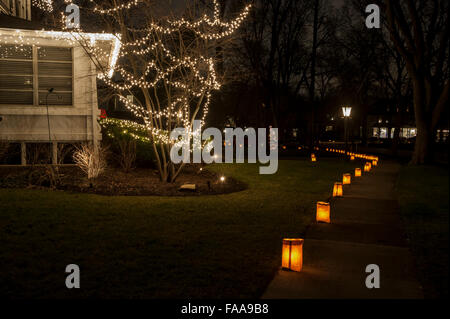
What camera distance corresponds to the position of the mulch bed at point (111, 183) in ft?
30.6

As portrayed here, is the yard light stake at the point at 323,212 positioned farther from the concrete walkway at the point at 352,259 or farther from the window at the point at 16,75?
the window at the point at 16,75

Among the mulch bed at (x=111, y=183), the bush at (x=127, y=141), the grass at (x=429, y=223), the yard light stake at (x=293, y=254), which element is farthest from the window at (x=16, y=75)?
the grass at (x=429, y=223)

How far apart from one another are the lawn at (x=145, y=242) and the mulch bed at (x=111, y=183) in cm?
57

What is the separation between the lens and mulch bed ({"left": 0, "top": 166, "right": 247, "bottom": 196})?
9328 mm

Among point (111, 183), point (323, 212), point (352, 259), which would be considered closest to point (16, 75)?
point (111, 183)

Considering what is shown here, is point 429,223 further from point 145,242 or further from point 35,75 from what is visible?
point 35,75

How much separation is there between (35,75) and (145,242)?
8.21 meters

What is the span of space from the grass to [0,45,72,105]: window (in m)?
9.68

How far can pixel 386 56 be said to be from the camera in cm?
2955

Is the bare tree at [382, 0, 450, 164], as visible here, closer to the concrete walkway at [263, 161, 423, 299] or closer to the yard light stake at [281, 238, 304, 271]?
the concrete walkway at [263, 161, 423, 299]

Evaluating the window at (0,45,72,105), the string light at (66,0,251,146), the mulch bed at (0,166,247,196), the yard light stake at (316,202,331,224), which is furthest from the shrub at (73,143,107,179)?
the yard light stake at (316,202,331,224)

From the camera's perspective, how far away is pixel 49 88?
1162 centimetres
